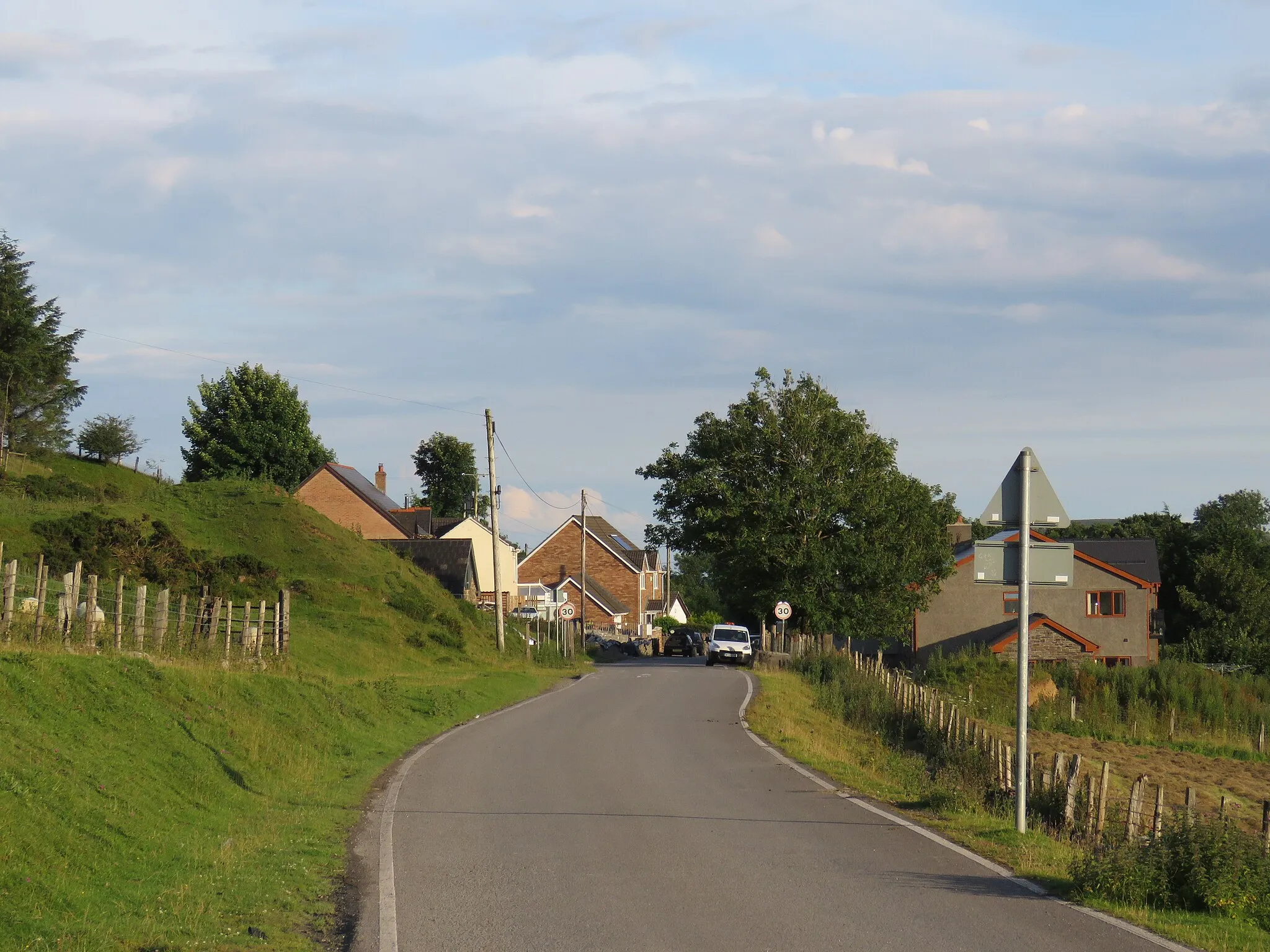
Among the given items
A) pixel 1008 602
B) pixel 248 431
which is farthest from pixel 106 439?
pixel 1008 602

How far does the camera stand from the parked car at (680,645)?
74.3 meters

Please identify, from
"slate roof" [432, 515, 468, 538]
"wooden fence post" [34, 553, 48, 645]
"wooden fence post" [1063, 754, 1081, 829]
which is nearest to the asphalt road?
"wooden fence post" [1063, 754, 1081, 829]

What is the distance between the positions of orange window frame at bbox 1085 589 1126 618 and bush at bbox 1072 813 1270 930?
178 ft

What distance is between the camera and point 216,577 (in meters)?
38.1

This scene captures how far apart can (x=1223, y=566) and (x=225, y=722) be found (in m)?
73.3

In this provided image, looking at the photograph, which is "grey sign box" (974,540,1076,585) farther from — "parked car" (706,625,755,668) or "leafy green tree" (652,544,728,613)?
"leafy green tree" (652,544,728,613)

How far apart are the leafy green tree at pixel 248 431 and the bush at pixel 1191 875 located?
247ft

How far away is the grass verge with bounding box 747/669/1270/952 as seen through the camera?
819 centimetres

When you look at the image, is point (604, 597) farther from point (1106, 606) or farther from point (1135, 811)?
point (1135, 811)

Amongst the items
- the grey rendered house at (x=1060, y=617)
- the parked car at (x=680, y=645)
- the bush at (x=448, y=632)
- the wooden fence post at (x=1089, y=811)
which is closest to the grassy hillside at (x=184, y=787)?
the wooden fence post at (x=1089, y=811)

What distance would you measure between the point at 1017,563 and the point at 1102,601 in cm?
5320

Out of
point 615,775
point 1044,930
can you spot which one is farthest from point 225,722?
point 1044,930

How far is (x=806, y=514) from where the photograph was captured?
180 feet

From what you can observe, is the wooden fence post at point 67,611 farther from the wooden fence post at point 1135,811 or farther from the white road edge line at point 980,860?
the wooden fence post at point 1135,811
